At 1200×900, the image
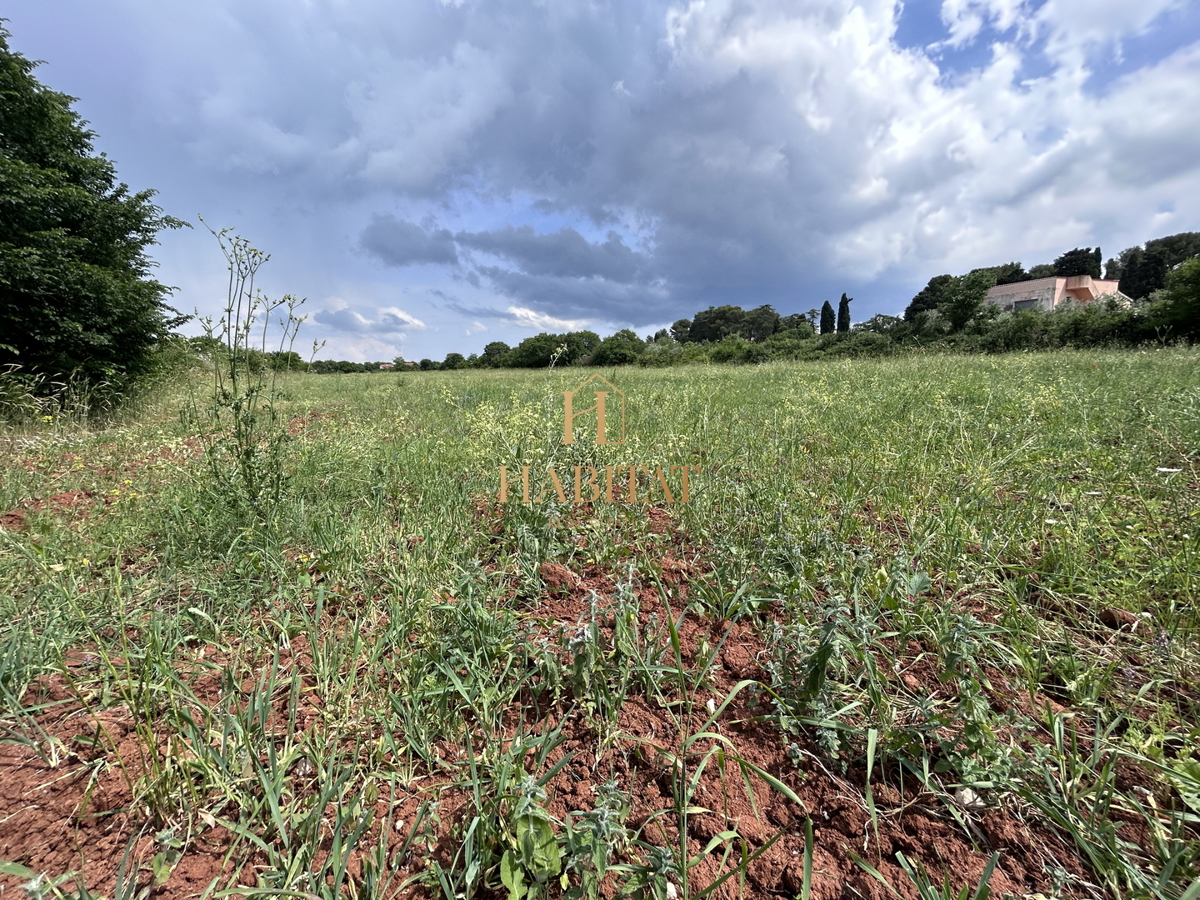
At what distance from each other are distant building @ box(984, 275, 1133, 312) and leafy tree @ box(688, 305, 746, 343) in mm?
25209

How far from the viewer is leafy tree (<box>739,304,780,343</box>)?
56.9m

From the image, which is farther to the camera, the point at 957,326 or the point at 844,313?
the point at 844,313

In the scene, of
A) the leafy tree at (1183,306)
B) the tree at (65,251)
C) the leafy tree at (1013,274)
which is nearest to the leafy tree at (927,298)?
the leafy tree at (1013,274)

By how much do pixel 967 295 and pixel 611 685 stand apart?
28.8 metres

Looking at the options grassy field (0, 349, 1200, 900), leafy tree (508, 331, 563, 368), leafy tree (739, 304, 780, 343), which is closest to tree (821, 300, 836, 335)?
leafy tree (739, 304, 780, 343)

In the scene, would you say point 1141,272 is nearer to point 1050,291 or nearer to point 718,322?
point 1050,291

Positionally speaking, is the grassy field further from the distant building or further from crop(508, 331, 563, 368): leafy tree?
the distant building

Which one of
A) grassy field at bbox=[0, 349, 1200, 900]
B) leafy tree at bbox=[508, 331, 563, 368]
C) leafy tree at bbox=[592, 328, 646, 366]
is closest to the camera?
grassy field at bbox=[0, 349, 1200, 900]

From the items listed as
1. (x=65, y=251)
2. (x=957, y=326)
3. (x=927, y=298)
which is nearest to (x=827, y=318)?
(x=927, y=298)

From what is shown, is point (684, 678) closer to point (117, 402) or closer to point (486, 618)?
→ point (486, 618)

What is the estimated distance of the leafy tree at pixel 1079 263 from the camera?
47.2 meters

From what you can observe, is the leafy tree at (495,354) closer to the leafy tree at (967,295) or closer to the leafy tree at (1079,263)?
the leafy tree at (967,295)

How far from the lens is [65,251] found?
5.59 meters

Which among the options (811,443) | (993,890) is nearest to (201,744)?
(993,890)
